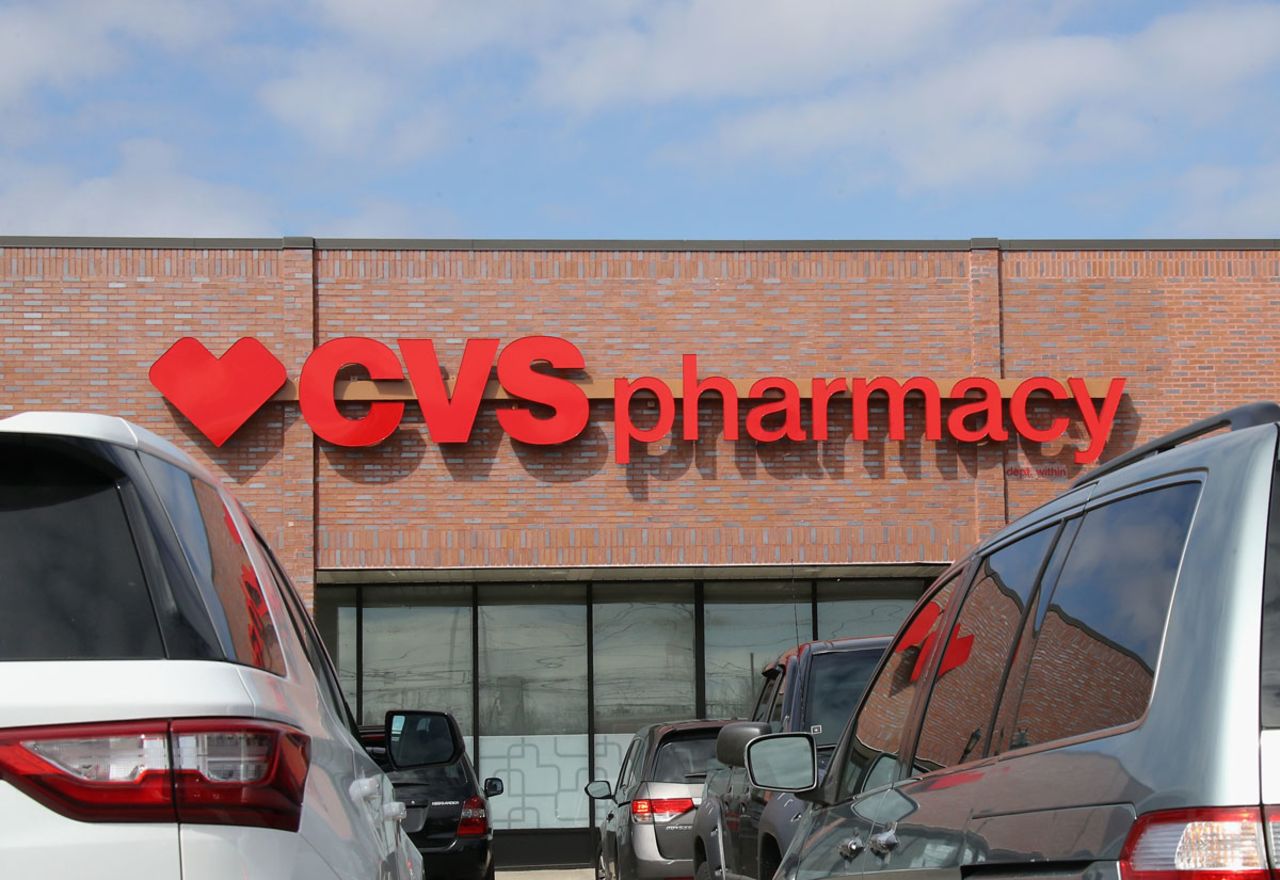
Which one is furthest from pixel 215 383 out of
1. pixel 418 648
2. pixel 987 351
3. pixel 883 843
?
pixel 883 843

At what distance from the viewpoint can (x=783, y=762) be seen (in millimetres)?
4816

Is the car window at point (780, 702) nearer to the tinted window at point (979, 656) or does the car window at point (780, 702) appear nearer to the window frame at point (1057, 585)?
the tinted window at point (979, 656)

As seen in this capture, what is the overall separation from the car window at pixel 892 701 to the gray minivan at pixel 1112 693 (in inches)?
4.3

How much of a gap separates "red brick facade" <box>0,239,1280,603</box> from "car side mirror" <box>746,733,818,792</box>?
47.4 ft

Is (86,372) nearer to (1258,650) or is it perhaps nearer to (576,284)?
(576,284)

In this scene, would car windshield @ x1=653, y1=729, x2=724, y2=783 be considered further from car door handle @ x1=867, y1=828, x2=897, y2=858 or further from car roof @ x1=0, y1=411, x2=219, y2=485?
car roof @ x1=0, y1=411, x2=219, y2=485

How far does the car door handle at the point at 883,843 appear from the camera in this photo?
151 inches

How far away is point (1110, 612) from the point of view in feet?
9.76

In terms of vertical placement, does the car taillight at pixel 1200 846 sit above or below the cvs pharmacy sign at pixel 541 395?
below

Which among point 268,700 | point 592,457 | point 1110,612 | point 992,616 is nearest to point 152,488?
point 268,700

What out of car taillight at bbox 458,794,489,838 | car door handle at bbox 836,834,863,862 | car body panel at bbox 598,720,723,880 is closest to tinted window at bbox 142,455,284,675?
car door handle at bbox 836,834,863,862

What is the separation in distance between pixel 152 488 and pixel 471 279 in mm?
16915

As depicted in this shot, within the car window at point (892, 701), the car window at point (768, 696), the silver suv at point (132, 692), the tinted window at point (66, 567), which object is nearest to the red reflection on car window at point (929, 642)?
the car window at point (892, 701)

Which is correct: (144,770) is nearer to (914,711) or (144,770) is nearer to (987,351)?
(914,711)
